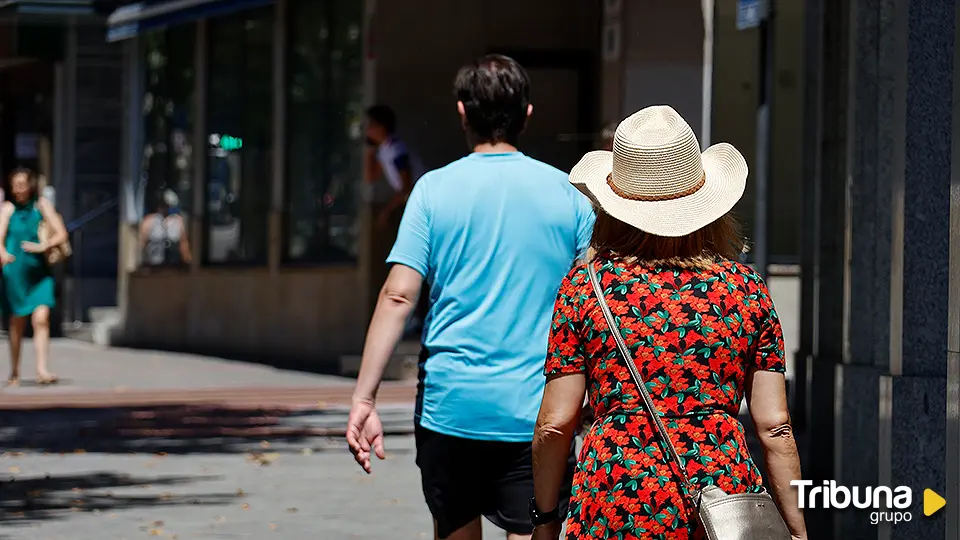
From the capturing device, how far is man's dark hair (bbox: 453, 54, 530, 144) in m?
5.22

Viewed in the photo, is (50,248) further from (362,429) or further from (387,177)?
(362,429)

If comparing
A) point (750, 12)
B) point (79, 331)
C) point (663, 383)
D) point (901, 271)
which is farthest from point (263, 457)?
point (79, 331)

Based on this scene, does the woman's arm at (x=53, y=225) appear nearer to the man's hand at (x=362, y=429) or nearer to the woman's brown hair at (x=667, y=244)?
the man's hand at (x=362, y=429)

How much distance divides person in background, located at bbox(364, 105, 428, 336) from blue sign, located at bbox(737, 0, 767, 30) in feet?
12.7

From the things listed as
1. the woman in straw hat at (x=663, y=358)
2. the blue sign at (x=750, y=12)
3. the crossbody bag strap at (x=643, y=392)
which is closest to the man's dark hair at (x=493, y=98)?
the woman in straw hat at (x=663, y=358)

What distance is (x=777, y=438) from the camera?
3896mm

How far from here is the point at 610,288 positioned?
12.8 ft

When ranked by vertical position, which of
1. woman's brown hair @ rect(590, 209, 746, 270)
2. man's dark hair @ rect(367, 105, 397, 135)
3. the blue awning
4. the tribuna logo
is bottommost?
the tribuna logo

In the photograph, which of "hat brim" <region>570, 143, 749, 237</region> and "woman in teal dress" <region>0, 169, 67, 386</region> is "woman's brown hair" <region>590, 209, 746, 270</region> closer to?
"hat brim" <region>570, 143, 749, 237</region>

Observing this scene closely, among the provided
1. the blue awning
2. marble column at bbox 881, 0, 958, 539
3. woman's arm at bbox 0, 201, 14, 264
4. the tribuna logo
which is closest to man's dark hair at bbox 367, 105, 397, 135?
the blue awning

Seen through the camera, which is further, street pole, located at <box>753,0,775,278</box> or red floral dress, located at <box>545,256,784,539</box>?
street pole, located at <box>753,0,775,278</box>

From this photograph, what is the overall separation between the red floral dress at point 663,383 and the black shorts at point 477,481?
120 centimetres

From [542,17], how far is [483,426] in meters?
14.3

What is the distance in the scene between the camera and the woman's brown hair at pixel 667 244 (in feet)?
12.9
